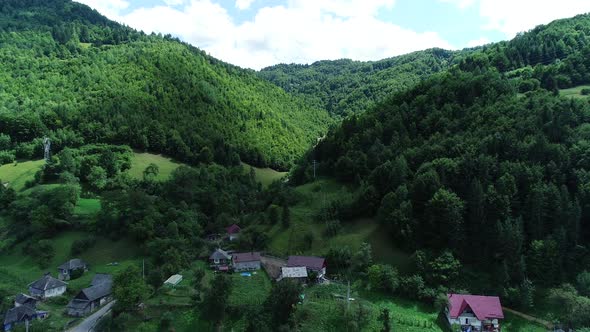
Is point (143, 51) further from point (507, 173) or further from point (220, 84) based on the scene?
point (507, 173)

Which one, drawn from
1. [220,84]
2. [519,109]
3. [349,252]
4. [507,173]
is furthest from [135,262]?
[220,84]

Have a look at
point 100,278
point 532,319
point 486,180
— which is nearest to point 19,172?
point 100,278

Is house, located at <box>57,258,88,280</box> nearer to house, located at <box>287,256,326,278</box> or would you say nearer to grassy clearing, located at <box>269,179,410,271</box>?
grassy clearing, located at <box>269,179,410,271</box>

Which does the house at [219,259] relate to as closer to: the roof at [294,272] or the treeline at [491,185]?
the roof at [294,272]

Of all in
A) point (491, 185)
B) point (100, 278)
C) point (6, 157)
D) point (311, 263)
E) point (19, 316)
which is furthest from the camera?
point (6, 157)

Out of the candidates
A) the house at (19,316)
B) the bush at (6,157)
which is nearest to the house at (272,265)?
the house at (19,316)

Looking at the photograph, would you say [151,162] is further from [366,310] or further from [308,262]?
[366,310]
